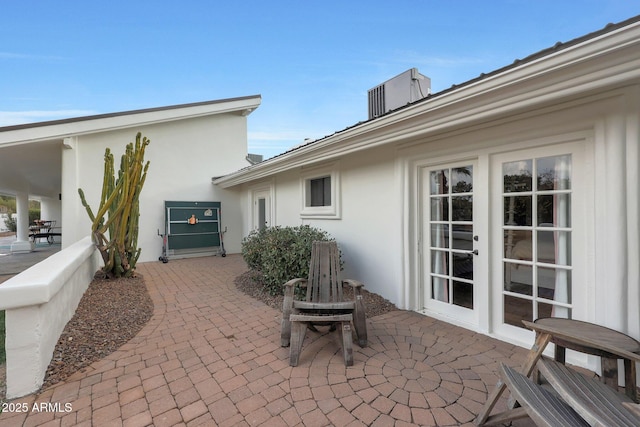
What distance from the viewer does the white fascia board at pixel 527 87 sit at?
1839 millimetres

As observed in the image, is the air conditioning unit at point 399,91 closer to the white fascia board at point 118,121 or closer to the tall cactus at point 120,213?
the tall cactus at point 120,213

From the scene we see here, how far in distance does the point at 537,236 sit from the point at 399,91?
3155 millimetres

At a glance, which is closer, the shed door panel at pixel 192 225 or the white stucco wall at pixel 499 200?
the white stucco wall at pixel 499 200

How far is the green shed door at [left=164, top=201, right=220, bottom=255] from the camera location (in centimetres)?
826

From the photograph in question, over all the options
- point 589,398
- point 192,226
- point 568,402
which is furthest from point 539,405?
point 192,226

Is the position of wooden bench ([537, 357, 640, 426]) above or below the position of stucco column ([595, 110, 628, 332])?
below

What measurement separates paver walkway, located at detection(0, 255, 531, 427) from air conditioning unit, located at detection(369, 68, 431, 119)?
346 cm

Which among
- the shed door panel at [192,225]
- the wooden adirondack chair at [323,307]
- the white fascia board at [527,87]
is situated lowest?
the wooden adirondack chair at [323,307]

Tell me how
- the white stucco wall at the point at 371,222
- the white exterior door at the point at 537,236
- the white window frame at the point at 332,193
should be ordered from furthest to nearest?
the white window frame at the point at 332,193, the white stucco wall at the point at 371,222, the white exterior door at the point at 537,236

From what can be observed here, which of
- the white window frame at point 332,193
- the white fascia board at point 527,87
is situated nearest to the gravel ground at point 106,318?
the white window frame at point 332,193

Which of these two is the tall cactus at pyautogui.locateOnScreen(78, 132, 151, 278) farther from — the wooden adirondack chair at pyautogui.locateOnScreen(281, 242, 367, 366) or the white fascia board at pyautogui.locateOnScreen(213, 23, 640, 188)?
the white fascia board at pyautogui.locateOnScreen(213, 23, 640, 188)

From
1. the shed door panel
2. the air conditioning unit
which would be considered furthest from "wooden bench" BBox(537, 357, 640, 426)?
the shed door panel

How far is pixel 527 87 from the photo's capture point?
2293mm

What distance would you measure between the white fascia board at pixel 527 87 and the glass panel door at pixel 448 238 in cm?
84
